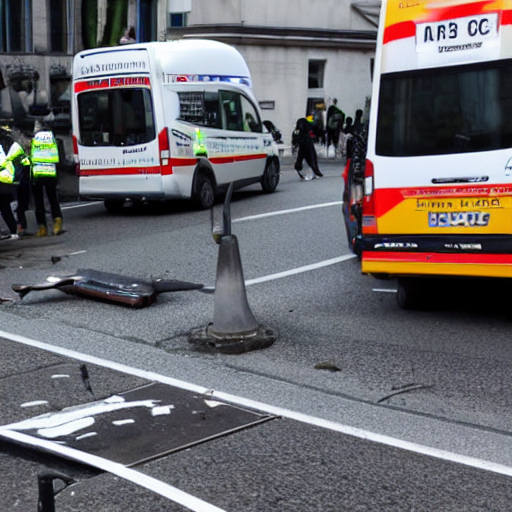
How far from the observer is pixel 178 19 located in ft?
116

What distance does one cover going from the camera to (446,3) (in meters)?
8.53

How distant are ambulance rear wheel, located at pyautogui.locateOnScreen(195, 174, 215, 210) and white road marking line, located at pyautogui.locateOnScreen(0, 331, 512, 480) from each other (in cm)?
971

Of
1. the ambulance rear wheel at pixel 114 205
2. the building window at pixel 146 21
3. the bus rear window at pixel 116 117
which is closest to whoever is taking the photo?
the bus rear window at pixel 116 117

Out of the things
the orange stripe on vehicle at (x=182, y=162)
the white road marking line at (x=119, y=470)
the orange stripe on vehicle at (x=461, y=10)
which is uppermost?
the orange stripe on vehicle at (x=461, y=10)

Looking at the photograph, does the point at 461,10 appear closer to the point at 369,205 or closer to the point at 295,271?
the point at 369,205

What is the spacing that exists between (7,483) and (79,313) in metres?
4.59

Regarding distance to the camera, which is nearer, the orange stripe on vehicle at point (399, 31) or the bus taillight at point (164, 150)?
the orange stripe on vehicle at point (399, 31)

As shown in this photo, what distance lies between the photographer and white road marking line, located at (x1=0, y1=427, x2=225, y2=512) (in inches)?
191

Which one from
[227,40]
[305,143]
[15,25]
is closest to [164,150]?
[305,143]

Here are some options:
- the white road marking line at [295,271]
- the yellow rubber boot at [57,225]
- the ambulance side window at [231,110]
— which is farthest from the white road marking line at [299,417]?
the ambulance side window at [231,110]

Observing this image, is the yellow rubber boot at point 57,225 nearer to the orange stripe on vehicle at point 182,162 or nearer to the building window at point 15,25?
the orange stripe on vehicle at point 182,162

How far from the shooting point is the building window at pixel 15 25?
29.0 m

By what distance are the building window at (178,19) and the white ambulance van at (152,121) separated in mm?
16694

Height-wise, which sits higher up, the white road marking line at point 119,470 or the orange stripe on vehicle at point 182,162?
the orange stripe on vehicle at point 182,162
